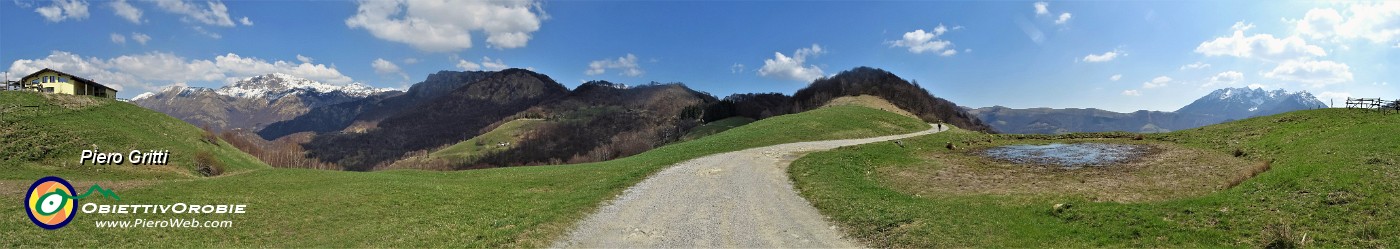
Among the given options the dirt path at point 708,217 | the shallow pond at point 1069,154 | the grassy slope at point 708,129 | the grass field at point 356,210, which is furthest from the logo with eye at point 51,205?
the grassy slope at point 708,129

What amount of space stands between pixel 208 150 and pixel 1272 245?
69819mm

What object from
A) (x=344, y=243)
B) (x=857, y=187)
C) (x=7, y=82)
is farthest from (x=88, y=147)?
(x=857, y=187)

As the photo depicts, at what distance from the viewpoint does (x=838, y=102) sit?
140 m

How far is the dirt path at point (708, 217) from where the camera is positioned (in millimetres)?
18828

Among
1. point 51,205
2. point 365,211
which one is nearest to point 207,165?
point 51,205

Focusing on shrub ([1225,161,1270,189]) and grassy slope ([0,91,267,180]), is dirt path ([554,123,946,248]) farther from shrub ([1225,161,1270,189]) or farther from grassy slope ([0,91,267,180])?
grassy slope ([0,91,267,180])

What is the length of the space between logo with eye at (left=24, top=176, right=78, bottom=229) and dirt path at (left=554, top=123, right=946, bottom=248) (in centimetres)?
1980

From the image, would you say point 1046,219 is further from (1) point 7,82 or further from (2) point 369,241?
(1) point 7,82

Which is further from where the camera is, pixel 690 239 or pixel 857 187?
pixel 857 187

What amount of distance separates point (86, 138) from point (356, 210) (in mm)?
40164

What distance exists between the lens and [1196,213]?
17609 millimetres

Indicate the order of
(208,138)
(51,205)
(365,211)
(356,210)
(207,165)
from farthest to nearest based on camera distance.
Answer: (208,138), (207,165), (356,210), (365,211), (51,205)

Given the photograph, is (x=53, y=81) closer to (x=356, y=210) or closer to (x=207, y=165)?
(x=207, y=165)

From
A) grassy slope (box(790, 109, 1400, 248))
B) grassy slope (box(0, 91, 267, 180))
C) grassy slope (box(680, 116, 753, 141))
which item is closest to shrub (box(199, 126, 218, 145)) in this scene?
grassy slope (box(0, 91, 267, 180))
